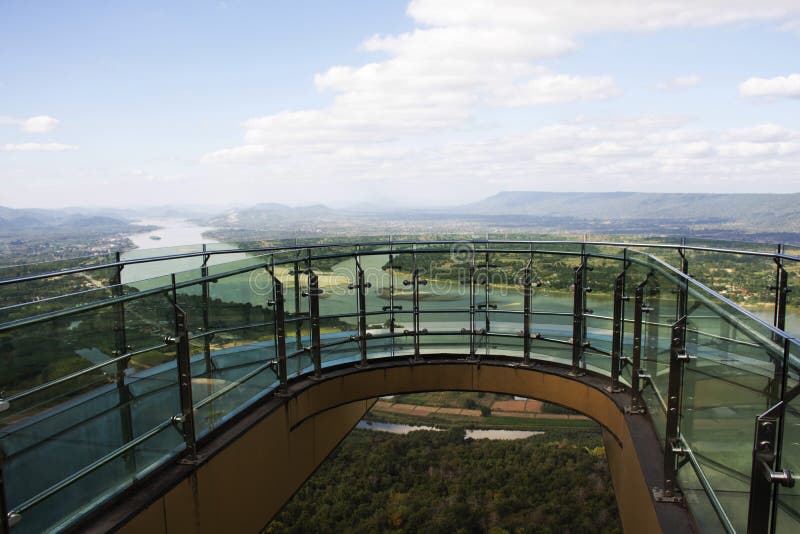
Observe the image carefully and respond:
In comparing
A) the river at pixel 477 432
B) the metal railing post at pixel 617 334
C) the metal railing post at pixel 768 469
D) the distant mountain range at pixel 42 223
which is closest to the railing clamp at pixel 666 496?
the metal railing post at pixel 768 469

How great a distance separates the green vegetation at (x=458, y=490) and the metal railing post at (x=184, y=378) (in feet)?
23.6

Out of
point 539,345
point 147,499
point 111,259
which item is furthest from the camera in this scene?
point 539,345

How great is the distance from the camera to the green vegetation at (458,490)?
43.8 ft

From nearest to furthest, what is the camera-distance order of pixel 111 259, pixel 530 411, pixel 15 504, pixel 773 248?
pixel 15 504 < pixel 111 259 < pixel 773 248 < pixel 530 411

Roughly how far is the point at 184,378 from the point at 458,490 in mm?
13765

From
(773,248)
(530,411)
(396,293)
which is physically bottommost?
(530,411)

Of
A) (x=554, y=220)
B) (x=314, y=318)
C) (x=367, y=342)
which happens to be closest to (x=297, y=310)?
(x=314, y=318)

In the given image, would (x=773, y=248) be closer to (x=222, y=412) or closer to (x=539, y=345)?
(x=539, y=345)

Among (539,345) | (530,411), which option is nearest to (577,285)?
(539,345)

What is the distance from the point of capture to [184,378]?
12.1 feet

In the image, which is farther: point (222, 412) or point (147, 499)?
point (222, 412)

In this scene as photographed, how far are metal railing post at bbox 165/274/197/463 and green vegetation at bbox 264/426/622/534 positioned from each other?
718 cm

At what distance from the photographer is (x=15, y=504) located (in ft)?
7.97

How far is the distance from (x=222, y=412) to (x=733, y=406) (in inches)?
133
